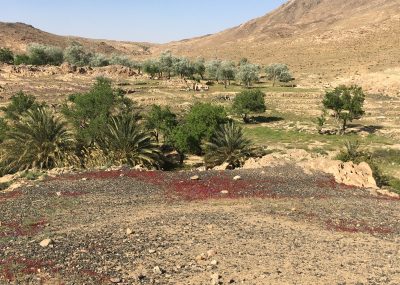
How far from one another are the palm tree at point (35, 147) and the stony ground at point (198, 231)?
18.1 ft

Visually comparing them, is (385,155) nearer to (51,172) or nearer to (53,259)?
(51,172)

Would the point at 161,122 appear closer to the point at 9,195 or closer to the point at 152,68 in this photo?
the point at 9,195

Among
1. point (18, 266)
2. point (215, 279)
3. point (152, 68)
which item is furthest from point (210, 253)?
point (152, 68)

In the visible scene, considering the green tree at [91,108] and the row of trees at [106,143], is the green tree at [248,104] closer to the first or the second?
the green tree at [91,108]

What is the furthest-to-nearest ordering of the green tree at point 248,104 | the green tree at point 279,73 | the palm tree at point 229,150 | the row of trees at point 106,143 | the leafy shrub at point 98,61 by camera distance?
1. the leafy shrub at point 98,61
2. the green tree at point 279,73
3. the green tree at point 248,104
4. the palm tree at point 229,150
5. the row of trees at point 106,143

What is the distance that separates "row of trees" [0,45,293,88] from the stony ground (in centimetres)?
5840

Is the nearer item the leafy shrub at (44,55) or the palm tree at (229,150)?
the palm tree at (229,150)

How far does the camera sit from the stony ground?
11328mm

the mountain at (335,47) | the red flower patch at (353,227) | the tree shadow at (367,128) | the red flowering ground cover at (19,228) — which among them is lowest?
the tree shadow at (367,128)

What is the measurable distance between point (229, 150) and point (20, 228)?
1674 cm

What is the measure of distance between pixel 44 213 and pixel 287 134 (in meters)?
31.6

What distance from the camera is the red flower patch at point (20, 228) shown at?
13797 millimetres

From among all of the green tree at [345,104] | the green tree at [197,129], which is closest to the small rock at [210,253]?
the green tree at [197,129]

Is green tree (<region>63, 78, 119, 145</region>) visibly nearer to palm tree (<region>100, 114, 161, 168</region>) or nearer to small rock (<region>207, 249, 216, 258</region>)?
palm tree (<region>100, 114, 161, 168</region>)
